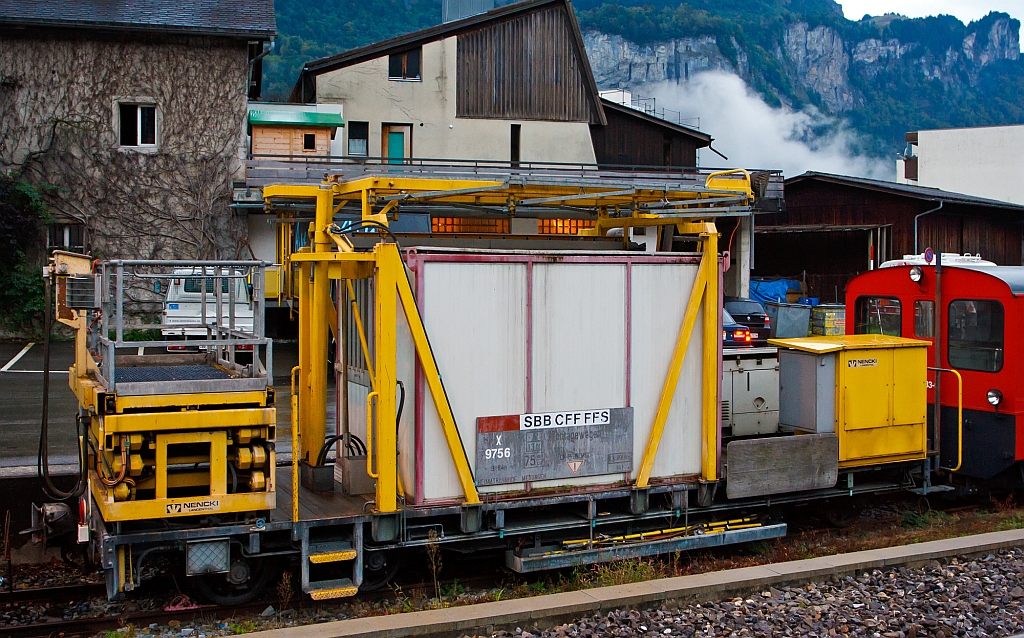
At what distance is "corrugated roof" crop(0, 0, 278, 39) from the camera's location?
23984 mm

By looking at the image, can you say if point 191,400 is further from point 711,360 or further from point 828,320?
point 828,320

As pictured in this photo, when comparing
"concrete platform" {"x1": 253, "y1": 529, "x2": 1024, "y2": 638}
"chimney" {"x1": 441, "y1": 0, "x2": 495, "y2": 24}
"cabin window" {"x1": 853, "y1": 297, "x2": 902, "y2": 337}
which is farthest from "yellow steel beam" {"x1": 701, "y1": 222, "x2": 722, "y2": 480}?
"chimney" {"x1": 441, "y1": 0, "x2": 495, "y2": 24}

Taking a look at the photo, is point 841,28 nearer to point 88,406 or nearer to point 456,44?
point 456,44

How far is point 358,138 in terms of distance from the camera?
99.2 ft

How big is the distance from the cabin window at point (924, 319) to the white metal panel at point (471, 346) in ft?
18.7

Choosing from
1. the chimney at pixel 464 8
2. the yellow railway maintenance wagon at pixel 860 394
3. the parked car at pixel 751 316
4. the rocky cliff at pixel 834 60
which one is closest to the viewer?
the yellow railway maintenance wagon at pixel 860 394

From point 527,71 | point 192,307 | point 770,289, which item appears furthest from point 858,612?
point 770,289

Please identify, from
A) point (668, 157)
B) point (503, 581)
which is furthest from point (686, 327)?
point (668, 157)

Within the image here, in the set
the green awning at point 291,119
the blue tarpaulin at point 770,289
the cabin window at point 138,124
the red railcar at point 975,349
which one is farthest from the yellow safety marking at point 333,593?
the blue tarpaulin at point 770,289

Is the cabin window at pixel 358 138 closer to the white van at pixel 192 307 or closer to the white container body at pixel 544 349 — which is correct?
the white van at pixel 192 307

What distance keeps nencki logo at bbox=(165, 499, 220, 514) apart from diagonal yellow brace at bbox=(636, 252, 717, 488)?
3.57 m

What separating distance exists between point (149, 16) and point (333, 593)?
21.5 m

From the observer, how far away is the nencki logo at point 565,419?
812 centimetres

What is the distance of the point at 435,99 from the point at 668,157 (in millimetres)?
9656
